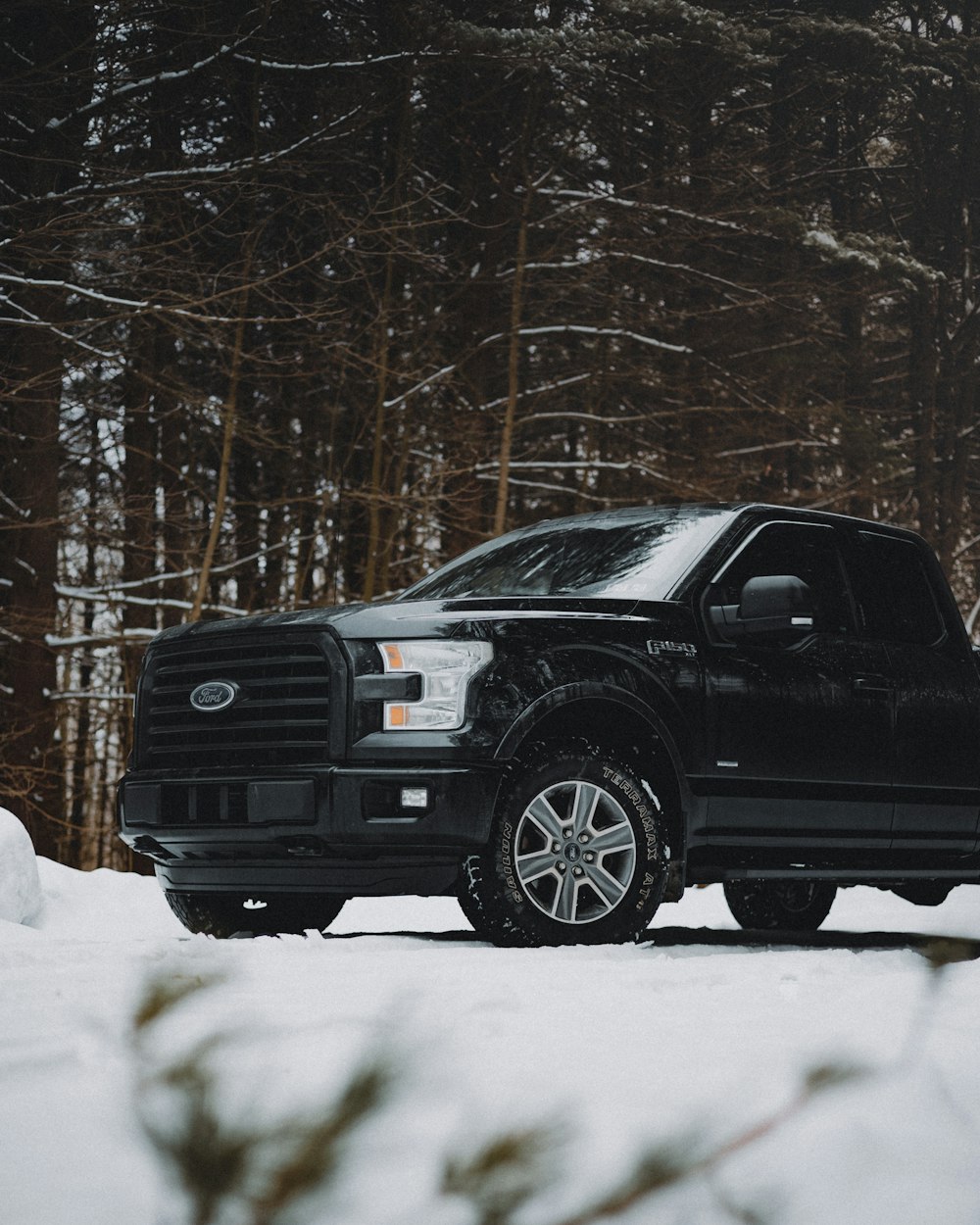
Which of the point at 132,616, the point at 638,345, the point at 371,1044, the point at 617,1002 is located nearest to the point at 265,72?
the point at 132,616

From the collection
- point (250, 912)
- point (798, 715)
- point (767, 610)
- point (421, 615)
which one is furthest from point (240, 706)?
point (798, 715)

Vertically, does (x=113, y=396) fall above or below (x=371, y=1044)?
above

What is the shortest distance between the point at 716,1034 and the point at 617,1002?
1.90 ft

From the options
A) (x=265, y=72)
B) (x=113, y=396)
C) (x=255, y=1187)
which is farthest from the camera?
(x=113, y=396)

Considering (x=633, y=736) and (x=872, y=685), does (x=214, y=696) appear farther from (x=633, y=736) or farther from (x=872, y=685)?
(x=872, y=685)

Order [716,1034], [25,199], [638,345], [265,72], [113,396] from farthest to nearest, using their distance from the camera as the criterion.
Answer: [638,345]
[113,396]
[265,72]
[25,199]
[716,1034]

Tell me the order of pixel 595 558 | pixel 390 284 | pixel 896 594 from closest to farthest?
pixel 595 558 < pixel 896 594 < pixel 390 284

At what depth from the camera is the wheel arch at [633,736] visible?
641 centimetres

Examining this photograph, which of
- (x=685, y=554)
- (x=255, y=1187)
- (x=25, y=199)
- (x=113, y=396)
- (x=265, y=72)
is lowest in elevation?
(x=255, y=1187)

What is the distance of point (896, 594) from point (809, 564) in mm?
646

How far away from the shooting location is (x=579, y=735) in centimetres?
653

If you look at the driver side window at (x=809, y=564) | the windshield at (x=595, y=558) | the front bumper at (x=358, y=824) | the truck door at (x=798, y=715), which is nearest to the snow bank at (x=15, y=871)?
the front bumper at (x=358, y=824)

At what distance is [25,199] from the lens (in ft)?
45.1

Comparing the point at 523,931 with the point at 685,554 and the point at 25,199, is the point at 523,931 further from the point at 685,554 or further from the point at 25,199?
the point at 25,199
